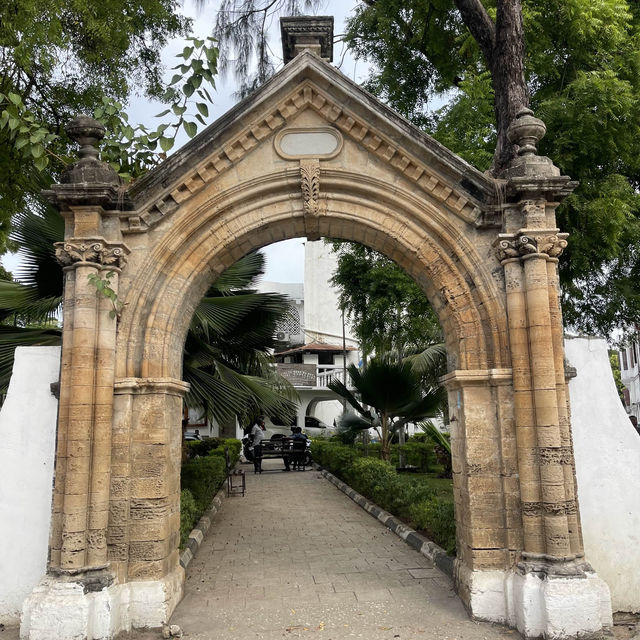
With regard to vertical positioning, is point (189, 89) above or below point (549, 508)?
above

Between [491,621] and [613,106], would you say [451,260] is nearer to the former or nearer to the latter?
[491,621]

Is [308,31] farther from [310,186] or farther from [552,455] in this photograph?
[552,455]

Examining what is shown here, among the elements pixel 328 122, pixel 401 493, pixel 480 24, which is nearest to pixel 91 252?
pixel 328 122

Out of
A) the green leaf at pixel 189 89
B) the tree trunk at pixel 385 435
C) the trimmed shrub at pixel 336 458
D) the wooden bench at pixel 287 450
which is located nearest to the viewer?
the green leaf at pixel 189 89

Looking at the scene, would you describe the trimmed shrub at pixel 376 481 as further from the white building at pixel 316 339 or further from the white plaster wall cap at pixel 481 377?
the white building at pixel 316 339

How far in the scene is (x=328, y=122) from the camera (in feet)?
19.5

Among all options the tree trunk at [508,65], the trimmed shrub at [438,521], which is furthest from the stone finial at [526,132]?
the trimmed shrub at [438,521]

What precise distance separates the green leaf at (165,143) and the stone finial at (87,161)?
1.84 feet

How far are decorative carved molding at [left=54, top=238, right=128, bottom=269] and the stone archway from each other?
0.01 meters

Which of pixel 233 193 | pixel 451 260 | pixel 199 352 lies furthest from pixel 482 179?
pixel 199 352

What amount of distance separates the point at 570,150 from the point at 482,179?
3922 millimetres

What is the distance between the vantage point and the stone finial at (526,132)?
18.3 feet

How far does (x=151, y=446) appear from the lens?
17.5ft

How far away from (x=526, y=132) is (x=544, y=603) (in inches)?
168
